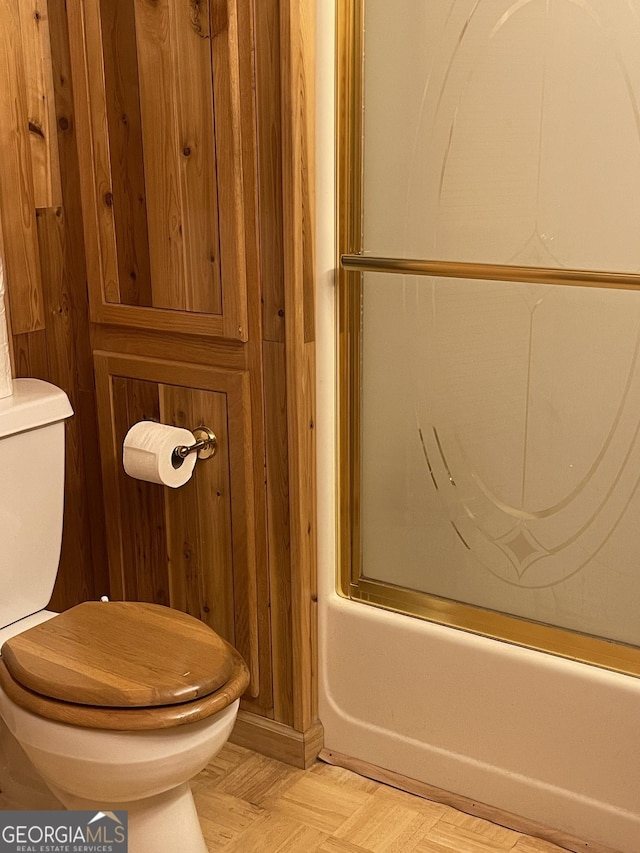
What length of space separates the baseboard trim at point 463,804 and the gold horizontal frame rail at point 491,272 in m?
1.01

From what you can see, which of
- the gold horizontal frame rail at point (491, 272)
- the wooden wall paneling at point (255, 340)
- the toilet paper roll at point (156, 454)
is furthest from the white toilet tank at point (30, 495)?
the gold horizontal frame rail at point (491, 272)

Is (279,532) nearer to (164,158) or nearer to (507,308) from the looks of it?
(507,308)

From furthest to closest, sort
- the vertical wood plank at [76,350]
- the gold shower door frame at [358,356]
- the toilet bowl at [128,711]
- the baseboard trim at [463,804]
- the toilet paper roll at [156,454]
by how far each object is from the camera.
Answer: the vertical wood plank at [76,350] → the toilet paper roll at [156,454] → the baseboard trim at [463,804] → the gold shower door frame at [358,356] → the toilet bowl at [128,711]

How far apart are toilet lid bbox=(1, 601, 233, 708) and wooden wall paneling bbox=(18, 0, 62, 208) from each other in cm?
88

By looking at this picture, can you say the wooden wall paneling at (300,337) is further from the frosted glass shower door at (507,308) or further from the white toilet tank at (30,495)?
the white toilet tank at (30,495)

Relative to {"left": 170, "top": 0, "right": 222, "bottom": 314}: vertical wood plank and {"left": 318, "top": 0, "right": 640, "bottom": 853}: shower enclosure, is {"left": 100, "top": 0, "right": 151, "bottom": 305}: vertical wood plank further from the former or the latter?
{"left": 318, "top": 0, "right": 640, "bottom": 853}: shower enclosure

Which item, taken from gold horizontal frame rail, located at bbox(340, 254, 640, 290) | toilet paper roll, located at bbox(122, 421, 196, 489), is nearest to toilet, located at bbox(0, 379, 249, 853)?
toilet paper roll, located at bbox(122, 421, 196, 489)

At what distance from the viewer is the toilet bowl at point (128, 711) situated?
1.64m

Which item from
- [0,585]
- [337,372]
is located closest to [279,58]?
[337,372]

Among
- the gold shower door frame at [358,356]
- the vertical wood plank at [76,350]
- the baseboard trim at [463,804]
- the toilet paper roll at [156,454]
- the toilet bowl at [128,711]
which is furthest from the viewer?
the vertical wood plank at [76,350]

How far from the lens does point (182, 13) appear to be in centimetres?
195

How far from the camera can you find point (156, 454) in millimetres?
2064

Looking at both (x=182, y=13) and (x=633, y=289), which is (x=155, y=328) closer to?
(x=182, y=13)

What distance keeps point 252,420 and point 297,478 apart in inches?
5.8
